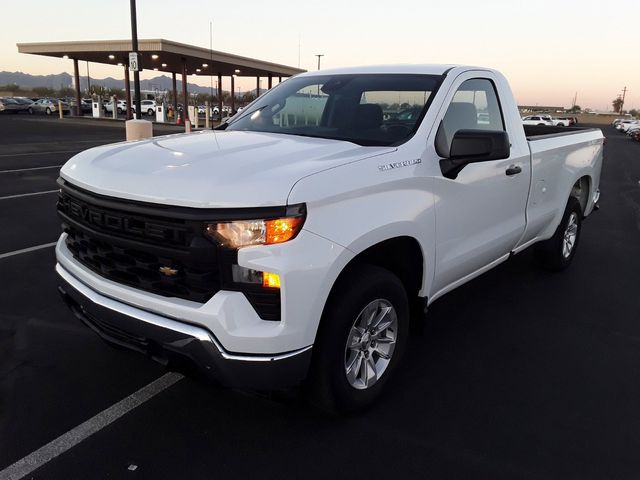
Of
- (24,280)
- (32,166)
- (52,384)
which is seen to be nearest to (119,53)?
(32,166)

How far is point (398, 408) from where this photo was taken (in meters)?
3.25

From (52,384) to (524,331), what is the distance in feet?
11.4

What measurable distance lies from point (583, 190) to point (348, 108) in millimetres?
3686

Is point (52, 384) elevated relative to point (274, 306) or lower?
lower

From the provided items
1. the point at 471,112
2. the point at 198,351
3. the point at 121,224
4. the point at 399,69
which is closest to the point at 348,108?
the point at 399,69

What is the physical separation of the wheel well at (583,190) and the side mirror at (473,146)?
3.16m

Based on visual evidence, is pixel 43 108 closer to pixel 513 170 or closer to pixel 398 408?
pixel 513 170

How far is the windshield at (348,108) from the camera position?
358 cm

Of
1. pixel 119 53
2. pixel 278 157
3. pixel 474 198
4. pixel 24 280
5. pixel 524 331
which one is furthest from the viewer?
pixel 119 53

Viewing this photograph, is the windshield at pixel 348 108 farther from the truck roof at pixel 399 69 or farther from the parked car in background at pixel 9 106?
the parked car in background at pixel 9 106

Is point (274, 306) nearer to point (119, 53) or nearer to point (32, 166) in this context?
point (32, 166)

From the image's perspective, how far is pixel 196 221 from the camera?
7.94 feet

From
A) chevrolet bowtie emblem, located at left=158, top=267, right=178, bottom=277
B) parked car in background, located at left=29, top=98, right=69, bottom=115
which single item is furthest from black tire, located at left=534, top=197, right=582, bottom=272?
parked car in background, located at left=29, top=98, right=69, bottom=115

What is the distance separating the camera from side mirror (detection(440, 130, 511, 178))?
127 inches
